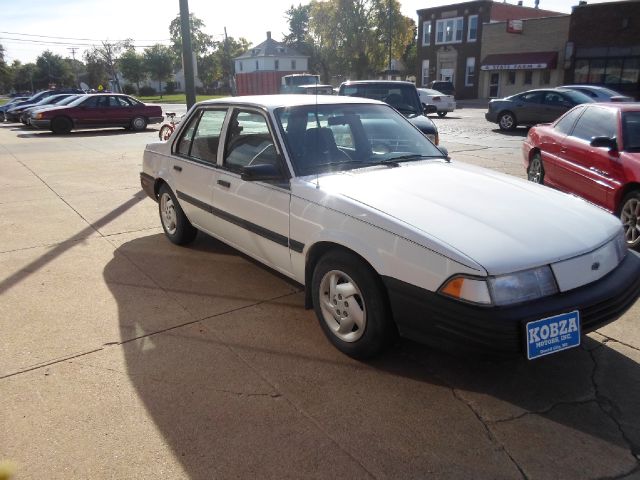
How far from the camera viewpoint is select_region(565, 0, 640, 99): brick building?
3070cm

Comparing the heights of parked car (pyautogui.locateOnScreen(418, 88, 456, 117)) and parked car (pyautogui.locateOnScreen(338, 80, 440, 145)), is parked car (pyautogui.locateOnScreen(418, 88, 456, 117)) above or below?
below

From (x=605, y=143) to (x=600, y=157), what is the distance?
213 mm

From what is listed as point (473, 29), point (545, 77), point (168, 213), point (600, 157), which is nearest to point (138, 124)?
point (168, 213)

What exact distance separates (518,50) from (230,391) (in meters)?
41.1

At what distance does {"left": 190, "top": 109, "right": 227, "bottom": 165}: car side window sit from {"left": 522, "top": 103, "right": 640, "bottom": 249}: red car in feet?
12.8

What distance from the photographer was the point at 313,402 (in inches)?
114

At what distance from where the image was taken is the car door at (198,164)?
4617mm

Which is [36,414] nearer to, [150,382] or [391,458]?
[150,382]

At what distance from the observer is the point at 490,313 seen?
2.57 meters

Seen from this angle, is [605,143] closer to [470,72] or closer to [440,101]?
[440,101]

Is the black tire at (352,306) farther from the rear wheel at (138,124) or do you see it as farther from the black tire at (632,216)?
the rear wheel at (138,124)

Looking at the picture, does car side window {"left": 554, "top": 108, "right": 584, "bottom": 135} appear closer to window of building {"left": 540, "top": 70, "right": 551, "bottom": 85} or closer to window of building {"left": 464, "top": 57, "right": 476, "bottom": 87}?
window of building {"left": 540, "top": 70, "right": 551, "bottom": 85}

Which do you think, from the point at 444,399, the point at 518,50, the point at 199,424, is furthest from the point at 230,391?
the point at 518,50

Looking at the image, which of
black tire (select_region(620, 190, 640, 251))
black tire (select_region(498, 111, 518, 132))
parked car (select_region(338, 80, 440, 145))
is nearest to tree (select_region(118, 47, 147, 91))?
black tire (select_region(498, 111, 518, 132))
